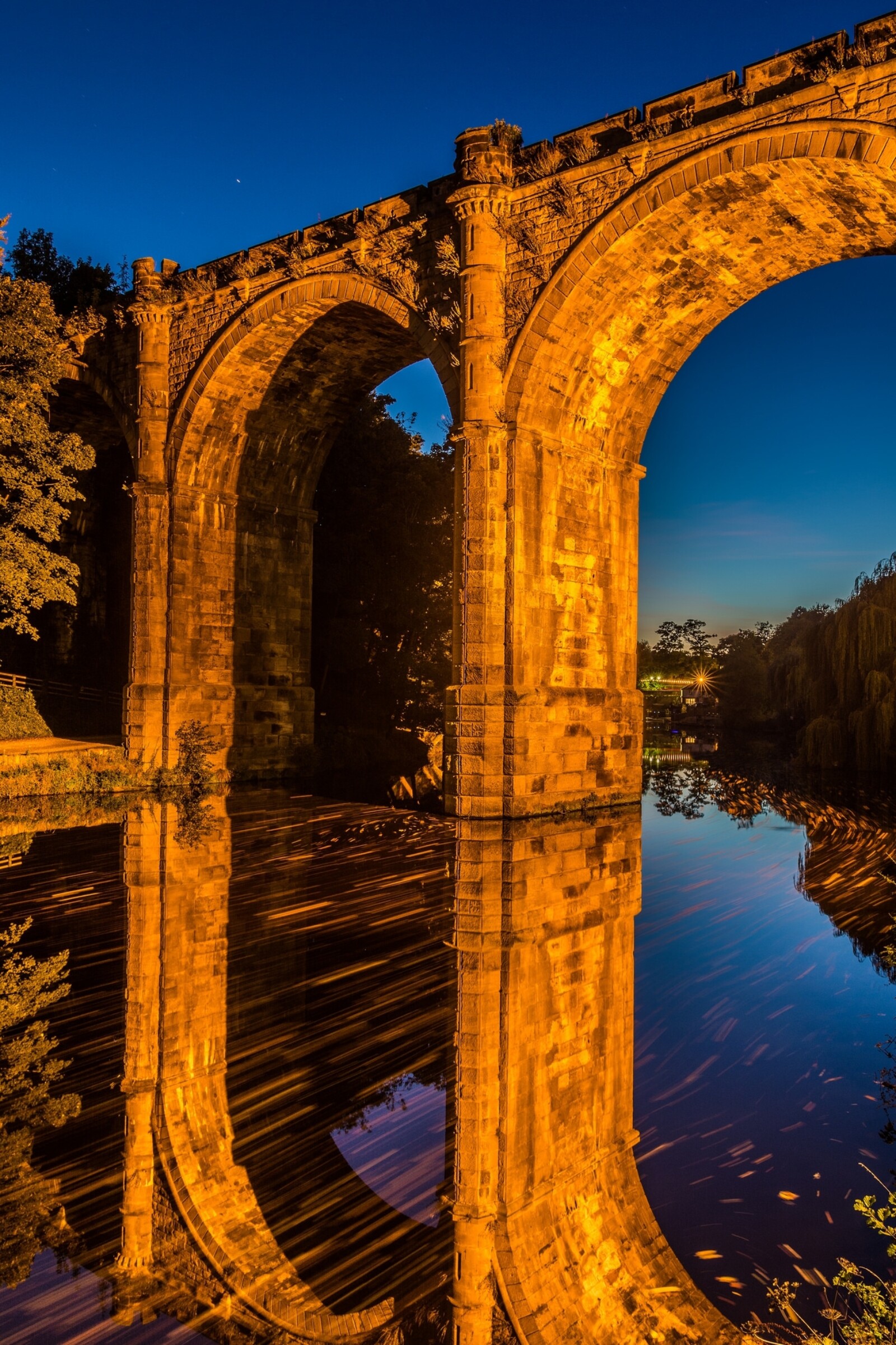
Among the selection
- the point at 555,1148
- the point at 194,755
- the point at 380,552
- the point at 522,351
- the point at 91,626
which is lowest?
the point at 555,1148

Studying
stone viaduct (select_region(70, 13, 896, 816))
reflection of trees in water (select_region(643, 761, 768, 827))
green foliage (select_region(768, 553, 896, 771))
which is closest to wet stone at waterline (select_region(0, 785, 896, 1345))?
stone viaduct (select_region(70, 13, 896, 816))

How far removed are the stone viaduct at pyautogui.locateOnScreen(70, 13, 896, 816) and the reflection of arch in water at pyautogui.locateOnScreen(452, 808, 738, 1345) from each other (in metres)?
5.47

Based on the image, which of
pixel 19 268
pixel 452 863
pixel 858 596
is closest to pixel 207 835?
pixel 452 863

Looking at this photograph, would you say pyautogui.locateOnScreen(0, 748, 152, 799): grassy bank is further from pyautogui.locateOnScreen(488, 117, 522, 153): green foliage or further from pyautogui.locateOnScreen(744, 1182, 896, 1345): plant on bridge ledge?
pyautogui.locateOnScreen(744, 1182, 896, 1345): plant on bridge ledge

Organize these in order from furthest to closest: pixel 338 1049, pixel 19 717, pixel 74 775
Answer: pixel 19 717, pixel 74 775, pixel 338 1049

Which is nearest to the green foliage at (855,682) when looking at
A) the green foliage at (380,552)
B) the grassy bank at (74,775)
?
the green foliage at (380,552)

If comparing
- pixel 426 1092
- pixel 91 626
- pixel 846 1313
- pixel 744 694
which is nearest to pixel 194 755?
pixel 91 626

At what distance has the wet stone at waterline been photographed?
2.51 meters

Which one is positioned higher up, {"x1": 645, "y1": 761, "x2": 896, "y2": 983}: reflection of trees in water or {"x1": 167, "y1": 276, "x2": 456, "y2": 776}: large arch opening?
{"x1": 167, "y1": 276, "x2": 456, "y2": 776}: large arch opening

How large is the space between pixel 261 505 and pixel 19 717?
4.99 meters

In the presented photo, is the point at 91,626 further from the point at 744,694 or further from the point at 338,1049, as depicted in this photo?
the point at 744,694

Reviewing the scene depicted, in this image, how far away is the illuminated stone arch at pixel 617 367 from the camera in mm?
9844

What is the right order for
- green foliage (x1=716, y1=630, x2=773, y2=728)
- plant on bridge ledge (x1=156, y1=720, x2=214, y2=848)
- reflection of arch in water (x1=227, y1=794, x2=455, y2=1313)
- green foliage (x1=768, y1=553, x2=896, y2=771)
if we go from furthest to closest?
green foliage (x1=716, y1=630, x2=773, y2=728) → green foliage (x1=768, y1=553, x2=896, y2=771) → plant on bridge ledge (x1=156, y1=720, x2=214, y2=848) → reflection of arch in water (x1=227, y1=794, x2=455, y2=1313)

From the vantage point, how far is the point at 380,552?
19.5 meters
